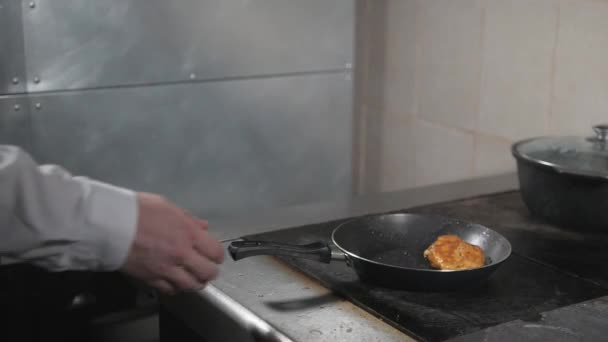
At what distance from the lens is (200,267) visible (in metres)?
0.89

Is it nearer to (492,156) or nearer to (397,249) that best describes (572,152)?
(397,249)

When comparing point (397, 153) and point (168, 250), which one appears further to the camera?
point (397, 153)

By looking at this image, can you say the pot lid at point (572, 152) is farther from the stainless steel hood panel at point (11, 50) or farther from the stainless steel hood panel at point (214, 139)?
the stainless steel hood panel at point (11, 50)

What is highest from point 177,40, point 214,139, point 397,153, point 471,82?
point 177,40

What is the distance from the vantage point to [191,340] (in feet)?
3.56

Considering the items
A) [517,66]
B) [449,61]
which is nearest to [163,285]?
[517,66]

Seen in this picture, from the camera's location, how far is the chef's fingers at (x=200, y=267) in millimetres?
890

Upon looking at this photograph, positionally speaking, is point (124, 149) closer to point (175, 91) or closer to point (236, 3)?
point (175, 91)

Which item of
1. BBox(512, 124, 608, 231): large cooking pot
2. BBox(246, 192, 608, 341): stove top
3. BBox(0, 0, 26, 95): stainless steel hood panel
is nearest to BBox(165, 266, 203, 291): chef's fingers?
BBox(246, 192, 608, 341): stove top

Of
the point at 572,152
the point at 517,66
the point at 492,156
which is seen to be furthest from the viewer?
the point at 492,156

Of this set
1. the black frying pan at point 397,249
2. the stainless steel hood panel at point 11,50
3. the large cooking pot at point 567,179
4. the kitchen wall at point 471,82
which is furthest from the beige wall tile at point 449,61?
the stainless steel hood panel at point 11,50

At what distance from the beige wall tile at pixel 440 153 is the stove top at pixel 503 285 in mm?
607

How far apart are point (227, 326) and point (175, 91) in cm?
86

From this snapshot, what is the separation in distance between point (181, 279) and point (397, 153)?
1287 millimetres
